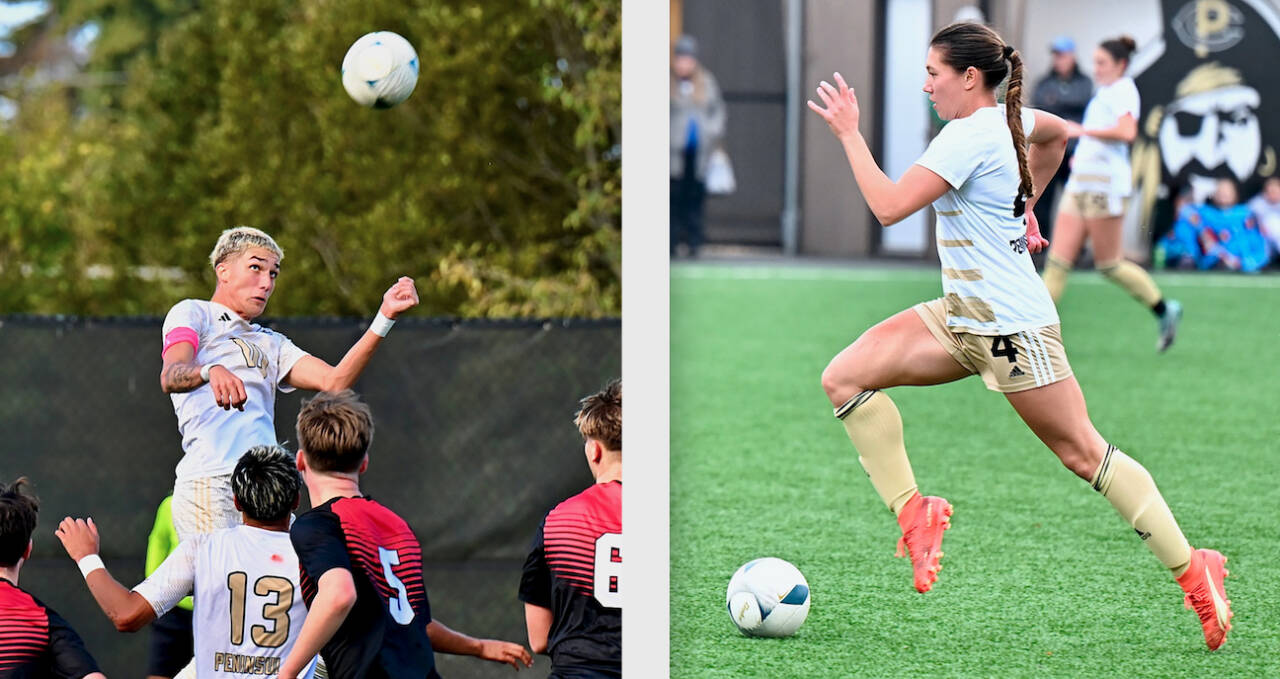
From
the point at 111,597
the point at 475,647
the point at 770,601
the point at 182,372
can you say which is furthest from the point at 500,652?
the point at 182,372

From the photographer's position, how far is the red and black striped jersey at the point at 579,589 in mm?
3703

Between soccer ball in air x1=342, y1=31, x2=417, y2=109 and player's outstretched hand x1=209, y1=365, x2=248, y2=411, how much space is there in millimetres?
875

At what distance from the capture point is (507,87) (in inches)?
363

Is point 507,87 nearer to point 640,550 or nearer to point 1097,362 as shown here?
point 1097,362

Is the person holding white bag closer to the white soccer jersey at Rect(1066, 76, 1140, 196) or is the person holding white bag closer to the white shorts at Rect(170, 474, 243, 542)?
the white soccer jersey at Rect(1066, 76, 1140, 196)

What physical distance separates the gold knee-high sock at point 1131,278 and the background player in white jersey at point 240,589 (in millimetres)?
6740

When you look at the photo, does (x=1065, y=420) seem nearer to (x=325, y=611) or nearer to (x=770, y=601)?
(x=770, y=601)

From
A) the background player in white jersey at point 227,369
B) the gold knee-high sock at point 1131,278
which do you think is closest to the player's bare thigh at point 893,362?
the background player in white jersey at point 227,369

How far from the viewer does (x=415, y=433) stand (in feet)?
17.0

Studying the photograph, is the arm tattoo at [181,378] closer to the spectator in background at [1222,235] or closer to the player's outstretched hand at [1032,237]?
the player's outstretched hand at [1032,237]

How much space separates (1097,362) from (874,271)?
638 centimetres

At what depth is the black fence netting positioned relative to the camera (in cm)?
511

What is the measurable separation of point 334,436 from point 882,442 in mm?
1486

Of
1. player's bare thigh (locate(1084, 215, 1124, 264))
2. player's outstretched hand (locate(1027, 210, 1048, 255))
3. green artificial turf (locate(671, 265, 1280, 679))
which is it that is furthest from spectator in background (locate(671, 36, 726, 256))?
player's outstretched hand (locate(1027, 210, 1048, 255))
